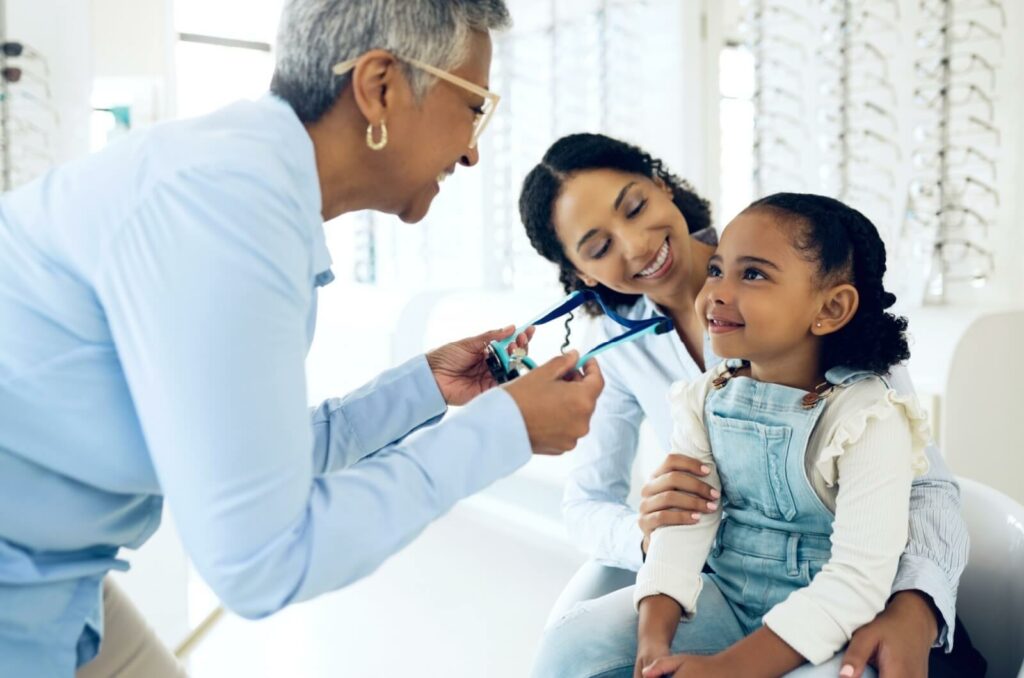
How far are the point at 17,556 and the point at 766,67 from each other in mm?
2688

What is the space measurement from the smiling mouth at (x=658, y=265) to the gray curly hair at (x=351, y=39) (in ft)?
2.12

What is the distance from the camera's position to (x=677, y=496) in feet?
4.21

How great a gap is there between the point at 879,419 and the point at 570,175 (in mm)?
708

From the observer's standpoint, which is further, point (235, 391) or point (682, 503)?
point (682, 503)

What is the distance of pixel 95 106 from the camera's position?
7.70 ft

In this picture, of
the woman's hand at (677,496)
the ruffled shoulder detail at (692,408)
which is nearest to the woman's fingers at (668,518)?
the woman's hand at (677,496)

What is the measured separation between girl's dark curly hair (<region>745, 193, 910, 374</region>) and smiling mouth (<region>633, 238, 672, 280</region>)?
276 mm

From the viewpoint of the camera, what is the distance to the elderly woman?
2.71 ft

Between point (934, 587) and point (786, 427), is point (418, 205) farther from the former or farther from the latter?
point (934, 587)

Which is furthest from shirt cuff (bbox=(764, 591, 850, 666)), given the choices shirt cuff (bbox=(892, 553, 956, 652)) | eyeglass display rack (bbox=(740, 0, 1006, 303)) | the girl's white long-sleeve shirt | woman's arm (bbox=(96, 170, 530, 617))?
eyeglass display rack (bbox=(740, 0, 1006, 303))

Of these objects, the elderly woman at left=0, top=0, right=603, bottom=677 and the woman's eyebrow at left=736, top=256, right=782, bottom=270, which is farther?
the woman's eyebrow at left=736, top=256, right=782, bottom=270

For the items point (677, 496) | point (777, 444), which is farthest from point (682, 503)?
point (777, 444)

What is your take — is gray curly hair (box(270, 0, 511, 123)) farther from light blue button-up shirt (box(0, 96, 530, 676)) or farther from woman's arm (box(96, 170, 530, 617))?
woman's arm (box(96, 170, 530, 617))

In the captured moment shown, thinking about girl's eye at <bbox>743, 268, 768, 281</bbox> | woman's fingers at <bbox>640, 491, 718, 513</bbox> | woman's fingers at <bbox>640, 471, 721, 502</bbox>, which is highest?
girl's eye at <bbox>743, 268, 768, 281</bbox>
